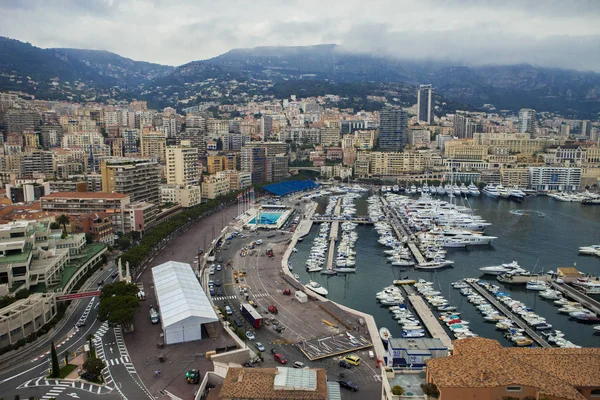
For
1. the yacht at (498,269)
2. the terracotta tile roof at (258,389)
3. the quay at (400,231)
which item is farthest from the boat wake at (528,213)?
the terracotta tile roof at (258,389)

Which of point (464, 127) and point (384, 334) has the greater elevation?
A: point (464, 127)

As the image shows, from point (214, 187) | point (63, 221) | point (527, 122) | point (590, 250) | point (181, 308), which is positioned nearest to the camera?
point (181, 308)

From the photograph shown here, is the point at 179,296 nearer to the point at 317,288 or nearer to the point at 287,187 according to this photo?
the point at 317,288

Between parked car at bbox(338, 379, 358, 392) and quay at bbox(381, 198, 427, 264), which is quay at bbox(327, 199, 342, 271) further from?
parked car at bbox(338, 379, 358, 392)

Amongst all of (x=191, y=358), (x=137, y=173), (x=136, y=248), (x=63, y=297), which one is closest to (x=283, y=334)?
(x=191, y=358)

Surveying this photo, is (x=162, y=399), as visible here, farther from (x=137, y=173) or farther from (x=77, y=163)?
(x=77, y=163)

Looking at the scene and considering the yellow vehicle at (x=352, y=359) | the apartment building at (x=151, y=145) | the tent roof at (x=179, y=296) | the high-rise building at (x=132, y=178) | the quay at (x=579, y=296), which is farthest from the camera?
the apartment building at (x=151, y=145)

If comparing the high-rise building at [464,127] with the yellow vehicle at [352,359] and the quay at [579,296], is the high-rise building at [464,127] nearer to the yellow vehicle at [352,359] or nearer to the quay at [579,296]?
the quay at [579,296]

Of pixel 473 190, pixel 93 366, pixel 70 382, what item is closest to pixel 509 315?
pixel 93 366
